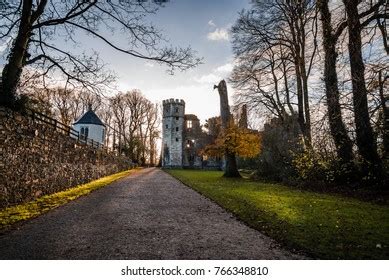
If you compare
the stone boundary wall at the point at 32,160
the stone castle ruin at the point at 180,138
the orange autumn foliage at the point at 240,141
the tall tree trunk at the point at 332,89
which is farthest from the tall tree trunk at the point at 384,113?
the stone castle ruin at the point at 180,138

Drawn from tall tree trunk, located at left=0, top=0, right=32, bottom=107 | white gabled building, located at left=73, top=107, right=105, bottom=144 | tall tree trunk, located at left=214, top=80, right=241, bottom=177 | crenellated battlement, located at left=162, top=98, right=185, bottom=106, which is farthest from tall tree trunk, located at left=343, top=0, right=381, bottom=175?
crenellated battlement, located at left=162, top=98, right=185, bottom=106

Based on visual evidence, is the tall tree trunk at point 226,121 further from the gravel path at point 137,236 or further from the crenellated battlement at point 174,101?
the crenellated battlement at point 174,101

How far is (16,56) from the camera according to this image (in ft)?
37.6

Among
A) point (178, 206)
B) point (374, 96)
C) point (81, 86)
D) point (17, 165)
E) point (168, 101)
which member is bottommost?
point (178, 206)

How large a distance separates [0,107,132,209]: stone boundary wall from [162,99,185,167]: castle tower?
44.3 meters

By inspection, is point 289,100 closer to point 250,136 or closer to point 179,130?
point 250,136

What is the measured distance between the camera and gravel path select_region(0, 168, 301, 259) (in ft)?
16.2

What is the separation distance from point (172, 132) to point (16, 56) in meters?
52.5

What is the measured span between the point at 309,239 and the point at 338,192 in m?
9.38

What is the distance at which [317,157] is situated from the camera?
1229 cm

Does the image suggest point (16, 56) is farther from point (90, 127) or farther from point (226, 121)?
point (90, 127)

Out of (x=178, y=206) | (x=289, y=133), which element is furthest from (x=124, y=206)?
(x=289, y=133)

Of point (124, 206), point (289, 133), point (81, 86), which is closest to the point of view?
point (124, 206)

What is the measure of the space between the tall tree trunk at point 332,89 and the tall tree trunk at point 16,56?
10755 mm
